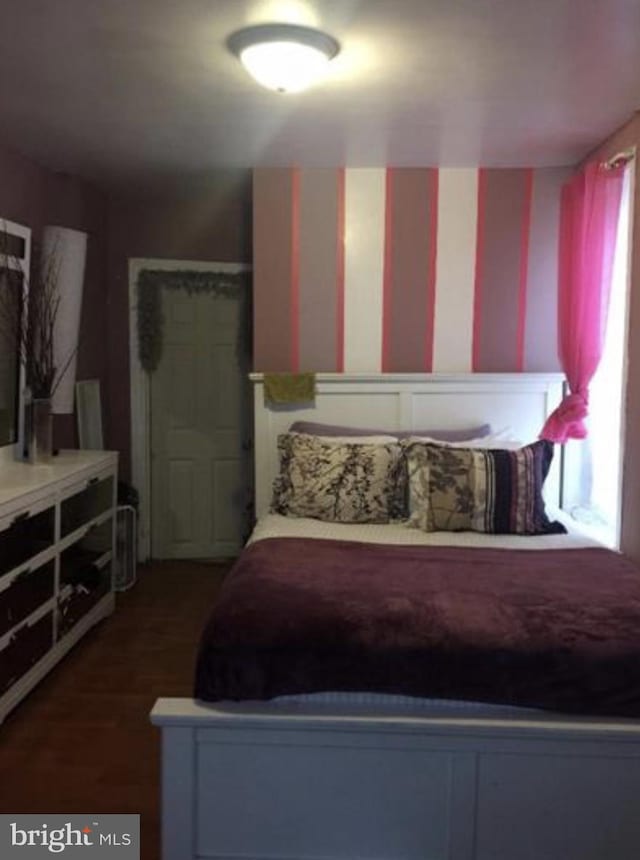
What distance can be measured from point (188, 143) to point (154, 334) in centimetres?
153

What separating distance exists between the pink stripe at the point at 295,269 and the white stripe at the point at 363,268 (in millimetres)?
249

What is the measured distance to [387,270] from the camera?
395cm

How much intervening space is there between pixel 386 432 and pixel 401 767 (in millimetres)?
2177

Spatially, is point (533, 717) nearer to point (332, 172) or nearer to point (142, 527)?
point (332, 172)

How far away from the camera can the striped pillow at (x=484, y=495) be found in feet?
10.1

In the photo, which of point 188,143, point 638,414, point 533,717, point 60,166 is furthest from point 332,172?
point 533,717

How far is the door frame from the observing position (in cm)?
471

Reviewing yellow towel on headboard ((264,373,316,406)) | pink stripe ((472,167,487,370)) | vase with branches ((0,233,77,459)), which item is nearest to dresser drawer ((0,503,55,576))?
vase with branches ((0,233,77,459))

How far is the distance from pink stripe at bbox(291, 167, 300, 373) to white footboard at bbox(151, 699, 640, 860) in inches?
91.8

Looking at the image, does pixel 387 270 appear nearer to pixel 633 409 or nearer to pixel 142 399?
pixel 633 409

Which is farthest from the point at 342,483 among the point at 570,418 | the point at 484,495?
the point at 570,418

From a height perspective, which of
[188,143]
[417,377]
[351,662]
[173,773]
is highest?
[188,143]

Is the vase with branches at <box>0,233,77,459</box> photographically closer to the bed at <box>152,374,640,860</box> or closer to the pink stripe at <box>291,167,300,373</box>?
the pink stripe at <box>291,167,300,373</box>

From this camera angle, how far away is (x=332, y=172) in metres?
3.92
